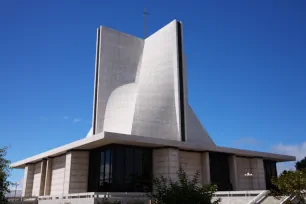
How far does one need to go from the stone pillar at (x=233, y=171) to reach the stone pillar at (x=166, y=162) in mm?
6957

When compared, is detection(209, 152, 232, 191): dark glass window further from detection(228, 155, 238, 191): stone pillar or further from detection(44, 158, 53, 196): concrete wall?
detection(44, 158, 53, 196): concrete wall

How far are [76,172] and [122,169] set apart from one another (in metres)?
4.54

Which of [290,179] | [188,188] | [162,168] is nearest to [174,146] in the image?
[162,168]

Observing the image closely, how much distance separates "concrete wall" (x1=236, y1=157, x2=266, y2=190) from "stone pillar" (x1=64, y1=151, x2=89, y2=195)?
1458cm

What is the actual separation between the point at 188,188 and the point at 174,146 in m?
→ 13.0

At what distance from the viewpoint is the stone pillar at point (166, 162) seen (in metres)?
23.8

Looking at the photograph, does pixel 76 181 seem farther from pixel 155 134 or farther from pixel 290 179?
pixel 290 179

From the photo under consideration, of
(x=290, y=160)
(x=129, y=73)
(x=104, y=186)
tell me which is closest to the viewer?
(x=104, y=186)

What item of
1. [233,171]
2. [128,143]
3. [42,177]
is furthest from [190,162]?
[42,177]

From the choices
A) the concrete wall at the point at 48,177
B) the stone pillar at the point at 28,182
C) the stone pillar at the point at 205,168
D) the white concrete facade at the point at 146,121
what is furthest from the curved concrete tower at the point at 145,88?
the stone pillar at the point at 28,182

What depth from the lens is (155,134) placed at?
1049 inches

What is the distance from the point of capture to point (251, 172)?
31.3 metres

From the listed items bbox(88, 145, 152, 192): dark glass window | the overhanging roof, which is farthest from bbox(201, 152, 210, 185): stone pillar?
bbox(88, 145, 152, 192): dark glass window

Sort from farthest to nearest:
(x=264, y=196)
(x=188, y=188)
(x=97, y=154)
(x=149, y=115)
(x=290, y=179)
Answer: (x=149, y=115)
(x=97, y=154)
(x=264, y=196)
(x=290, y=179)
(x=188, y=188)
